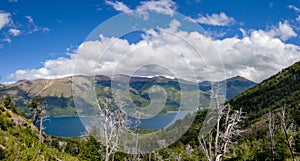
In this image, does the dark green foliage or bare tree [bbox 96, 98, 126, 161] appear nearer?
bare tree [bbox 96, 98, 126, 161]

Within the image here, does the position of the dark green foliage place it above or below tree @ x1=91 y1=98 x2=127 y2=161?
above

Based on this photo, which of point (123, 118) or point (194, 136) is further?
point (194, 136)

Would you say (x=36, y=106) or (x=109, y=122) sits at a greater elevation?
(x=36, y=106)

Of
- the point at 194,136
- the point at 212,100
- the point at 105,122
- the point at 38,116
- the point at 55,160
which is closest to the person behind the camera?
the point at 55,160

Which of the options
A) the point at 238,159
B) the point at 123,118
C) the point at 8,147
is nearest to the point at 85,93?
the point at 123,118

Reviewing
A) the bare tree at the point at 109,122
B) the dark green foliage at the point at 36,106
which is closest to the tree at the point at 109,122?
the bare tree at the point at 109,122

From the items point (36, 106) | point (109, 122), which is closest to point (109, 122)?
point (109, 122)

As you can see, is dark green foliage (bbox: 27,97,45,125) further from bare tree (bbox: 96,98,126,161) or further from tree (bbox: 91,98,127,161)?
bare tree (bbox: 96,98,126,161)

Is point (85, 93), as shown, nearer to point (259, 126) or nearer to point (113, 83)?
point (113, 83)

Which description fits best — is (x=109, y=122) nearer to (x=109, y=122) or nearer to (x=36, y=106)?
(x=109, y=122)

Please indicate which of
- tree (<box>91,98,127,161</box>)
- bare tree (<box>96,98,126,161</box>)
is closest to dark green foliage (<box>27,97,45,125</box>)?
tree (<box>91,98,127,161</box>)

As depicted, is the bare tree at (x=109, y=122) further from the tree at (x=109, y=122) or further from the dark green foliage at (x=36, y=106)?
the dark green foliage at (x=36, y=106)
